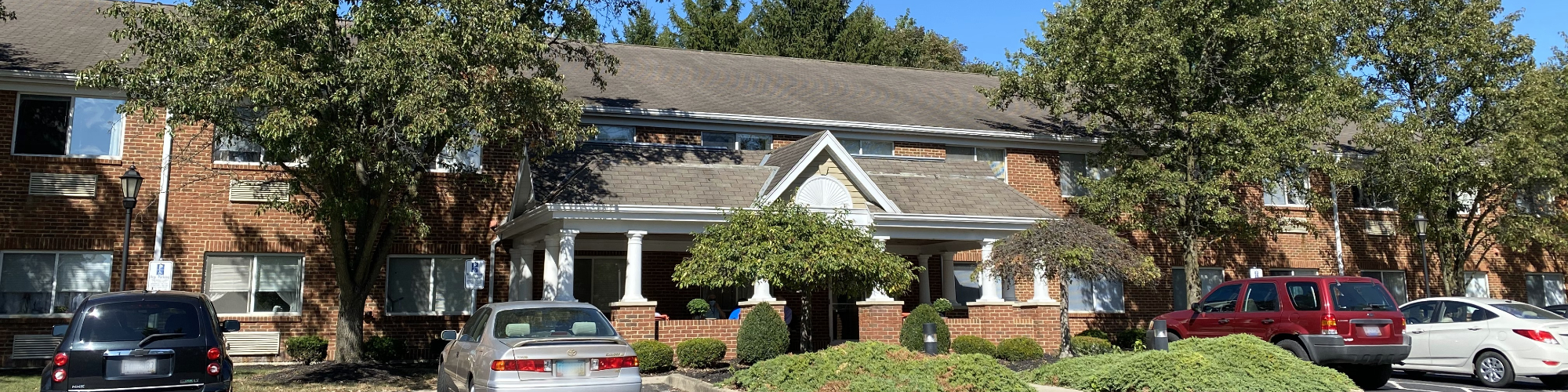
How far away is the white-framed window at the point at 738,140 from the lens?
21.4 m

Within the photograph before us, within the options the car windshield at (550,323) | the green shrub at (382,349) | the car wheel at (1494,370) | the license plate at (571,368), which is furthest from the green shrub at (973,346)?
the green shrub at (382,349)

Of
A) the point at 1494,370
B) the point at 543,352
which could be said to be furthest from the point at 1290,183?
the point at 543,352

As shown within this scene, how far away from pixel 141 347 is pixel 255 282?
366 inches

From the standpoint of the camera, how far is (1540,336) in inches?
520

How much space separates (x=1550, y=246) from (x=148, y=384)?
3063cm

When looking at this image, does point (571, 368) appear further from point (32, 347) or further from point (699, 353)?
point (32, 347)

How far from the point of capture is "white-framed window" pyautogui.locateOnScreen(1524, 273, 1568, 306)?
27.7 m

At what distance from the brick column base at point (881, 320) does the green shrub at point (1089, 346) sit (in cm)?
294

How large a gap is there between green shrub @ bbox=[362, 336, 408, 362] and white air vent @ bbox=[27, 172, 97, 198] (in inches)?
209

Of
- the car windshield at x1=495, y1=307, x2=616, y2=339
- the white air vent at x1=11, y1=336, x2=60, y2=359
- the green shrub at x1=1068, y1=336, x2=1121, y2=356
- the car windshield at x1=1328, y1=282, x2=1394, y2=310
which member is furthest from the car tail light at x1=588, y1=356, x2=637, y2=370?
the white air vent at x1=11, y1=336, x2=60, y2=359

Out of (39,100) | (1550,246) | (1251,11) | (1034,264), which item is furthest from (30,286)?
(1550,246)

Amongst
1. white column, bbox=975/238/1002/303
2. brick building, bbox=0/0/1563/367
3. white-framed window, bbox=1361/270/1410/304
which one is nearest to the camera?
brick building, bbox=0/0/1563/367

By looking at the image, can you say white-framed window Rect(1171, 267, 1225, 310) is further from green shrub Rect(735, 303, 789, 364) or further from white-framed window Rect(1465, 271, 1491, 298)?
green shrub Rect(735, 303, 789, 364)

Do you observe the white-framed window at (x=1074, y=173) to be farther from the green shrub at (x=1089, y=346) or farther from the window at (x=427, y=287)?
the window at (x=427, y=287)
